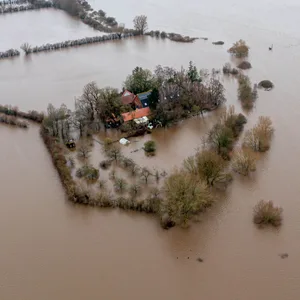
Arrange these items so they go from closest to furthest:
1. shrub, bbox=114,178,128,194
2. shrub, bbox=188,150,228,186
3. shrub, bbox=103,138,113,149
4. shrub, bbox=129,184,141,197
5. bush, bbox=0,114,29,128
Result: shrub, bbox=188,150,228,186 → shrub, bbox=129,184,141,197 → shrub, bbox=114,178,128,194 → shrub, bbox=103,138,113,149 → bush, bbox=0,114,29,128

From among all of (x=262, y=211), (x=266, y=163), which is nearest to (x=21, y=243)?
(x=262, y=211)

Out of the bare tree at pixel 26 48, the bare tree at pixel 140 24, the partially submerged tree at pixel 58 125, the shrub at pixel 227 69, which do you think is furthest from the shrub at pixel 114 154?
the bare tree at pixel 140 24

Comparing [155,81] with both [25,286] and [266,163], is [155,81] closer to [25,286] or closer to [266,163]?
[266,163]

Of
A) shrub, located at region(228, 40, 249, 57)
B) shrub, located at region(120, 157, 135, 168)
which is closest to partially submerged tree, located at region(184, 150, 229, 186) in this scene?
shrub, located at region(120, 157, 135, 168)

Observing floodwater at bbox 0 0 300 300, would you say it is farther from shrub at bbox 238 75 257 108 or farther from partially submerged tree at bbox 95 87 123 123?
partially submerged tree at bbox 95 87 123 123

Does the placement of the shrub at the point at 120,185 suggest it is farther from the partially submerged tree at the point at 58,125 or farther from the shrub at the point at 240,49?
the shrub at the point at 240,49

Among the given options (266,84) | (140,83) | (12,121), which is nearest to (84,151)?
(12,121)
